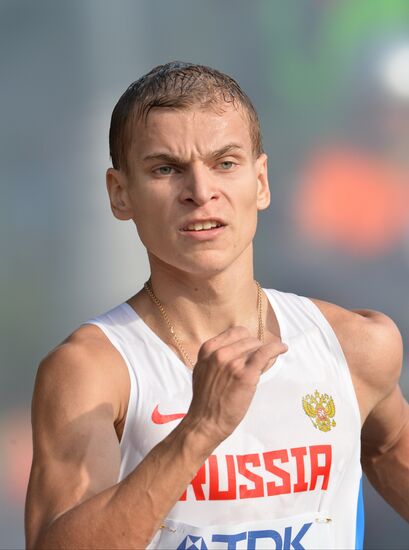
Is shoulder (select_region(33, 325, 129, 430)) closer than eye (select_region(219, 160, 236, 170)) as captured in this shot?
Yes

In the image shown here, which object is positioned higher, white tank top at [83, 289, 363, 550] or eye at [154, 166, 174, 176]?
eye at [154, 166, 174, 176]

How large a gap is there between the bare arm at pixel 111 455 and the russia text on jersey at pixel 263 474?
189 millimetres

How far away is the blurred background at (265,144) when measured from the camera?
316 centimetres

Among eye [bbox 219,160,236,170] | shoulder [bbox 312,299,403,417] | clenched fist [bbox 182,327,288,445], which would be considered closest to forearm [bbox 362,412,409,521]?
shoulder [bbox 312,299,403,417]

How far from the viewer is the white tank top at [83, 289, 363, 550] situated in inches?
86.0

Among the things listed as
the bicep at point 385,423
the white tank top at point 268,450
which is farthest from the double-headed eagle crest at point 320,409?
the bicep at point 385,423

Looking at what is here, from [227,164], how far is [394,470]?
781mm

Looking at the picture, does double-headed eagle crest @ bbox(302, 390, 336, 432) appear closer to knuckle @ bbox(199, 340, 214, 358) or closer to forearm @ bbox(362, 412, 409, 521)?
forearm @ bbox(362, 412, 409, 521)

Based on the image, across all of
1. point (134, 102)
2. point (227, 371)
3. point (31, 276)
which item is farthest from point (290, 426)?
point (31, 276)

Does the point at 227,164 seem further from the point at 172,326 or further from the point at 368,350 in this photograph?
the point at 368,350

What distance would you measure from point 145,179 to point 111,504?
2.09 feet

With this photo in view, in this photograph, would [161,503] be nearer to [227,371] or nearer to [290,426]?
[227,371]

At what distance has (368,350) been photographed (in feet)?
8.07

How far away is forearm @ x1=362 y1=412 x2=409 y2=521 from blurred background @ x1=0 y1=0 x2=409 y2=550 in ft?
2.35
